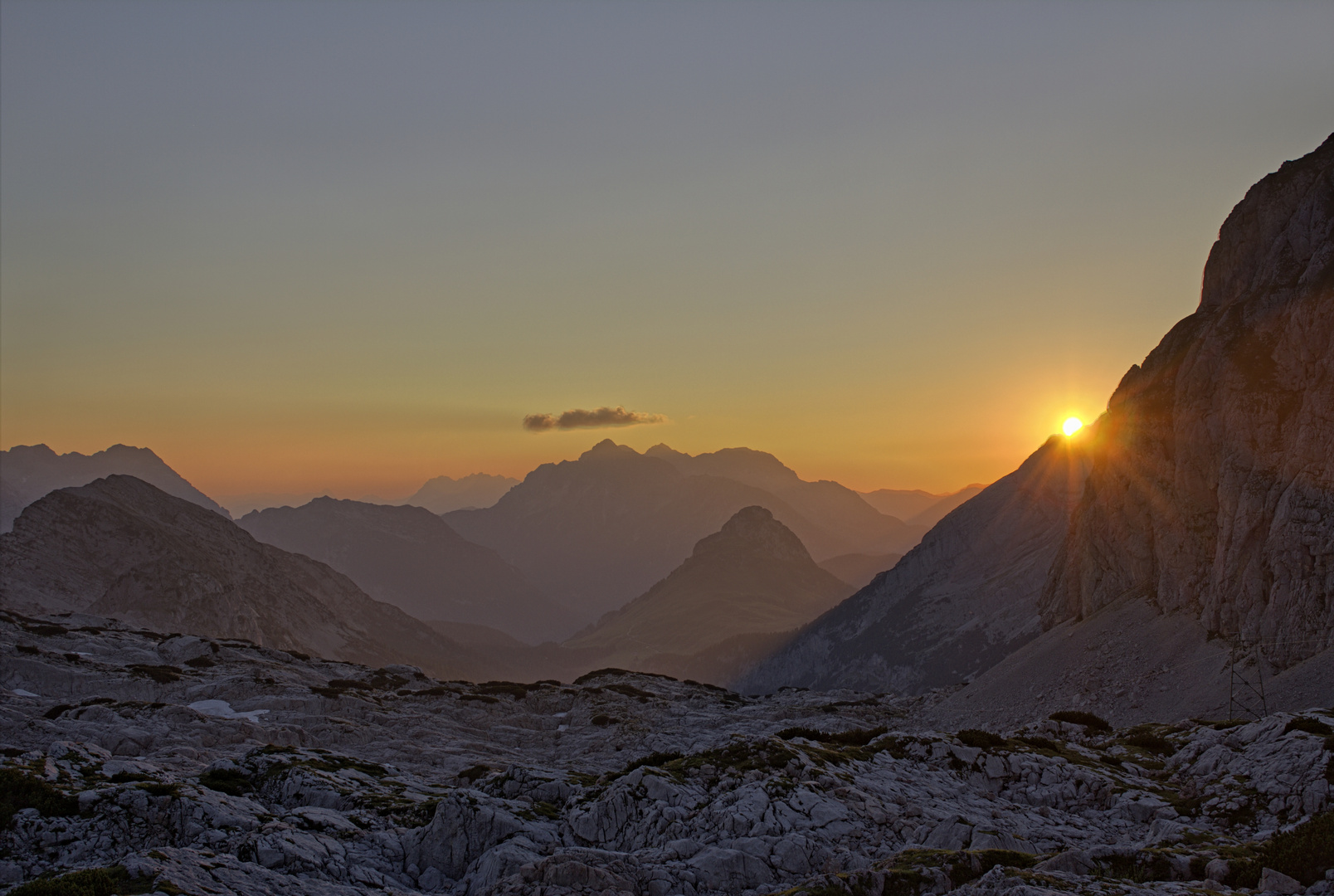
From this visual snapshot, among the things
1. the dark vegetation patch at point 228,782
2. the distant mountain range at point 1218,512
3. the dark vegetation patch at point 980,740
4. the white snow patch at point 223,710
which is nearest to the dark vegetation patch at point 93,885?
the dark vegetation patch at point 228,782

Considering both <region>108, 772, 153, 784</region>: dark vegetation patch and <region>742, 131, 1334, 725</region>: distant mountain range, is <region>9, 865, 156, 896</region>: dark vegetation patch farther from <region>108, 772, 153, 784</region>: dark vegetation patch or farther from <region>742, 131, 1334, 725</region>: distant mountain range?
<region>742, 131, 1334, 725</region>: distant mountain range

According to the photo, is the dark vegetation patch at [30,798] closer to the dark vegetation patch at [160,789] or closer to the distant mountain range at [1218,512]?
the dark vegetation patch at [160,789]

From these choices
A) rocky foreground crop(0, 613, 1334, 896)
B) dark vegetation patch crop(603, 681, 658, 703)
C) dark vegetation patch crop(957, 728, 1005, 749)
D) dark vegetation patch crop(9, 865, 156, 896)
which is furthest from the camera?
dark vegetation patch crop(603, 681, 658, 703)

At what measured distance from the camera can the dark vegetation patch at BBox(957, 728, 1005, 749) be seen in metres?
33.9

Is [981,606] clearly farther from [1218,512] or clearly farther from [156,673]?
[156,673]

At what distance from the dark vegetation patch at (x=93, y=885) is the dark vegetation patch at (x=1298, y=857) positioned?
86.7 ft

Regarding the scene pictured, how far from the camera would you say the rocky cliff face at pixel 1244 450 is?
6272 cm

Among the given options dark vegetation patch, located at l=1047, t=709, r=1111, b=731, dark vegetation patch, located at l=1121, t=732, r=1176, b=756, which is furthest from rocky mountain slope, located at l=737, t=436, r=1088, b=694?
dark vegetation patch, located at l=1121, t=732, r=1176, b=756

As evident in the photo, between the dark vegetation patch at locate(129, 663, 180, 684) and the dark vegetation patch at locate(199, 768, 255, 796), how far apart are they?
157 ft

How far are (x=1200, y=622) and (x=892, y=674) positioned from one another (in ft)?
362

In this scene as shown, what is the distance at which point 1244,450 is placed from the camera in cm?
6950

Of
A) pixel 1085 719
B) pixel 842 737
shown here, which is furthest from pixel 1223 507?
pixel 842 737

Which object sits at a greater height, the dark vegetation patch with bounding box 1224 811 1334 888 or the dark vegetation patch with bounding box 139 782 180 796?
the dark vegetation patch with bounding box 139 782 180 796

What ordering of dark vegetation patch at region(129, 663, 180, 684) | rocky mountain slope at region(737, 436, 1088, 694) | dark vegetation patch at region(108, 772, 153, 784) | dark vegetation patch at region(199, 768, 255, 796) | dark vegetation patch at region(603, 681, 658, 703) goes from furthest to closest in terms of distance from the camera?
rocky mountain slope at region(737, 436, 1088, 694) → dark vegetation patch at region(603, 681, 658, 703) → dark vegetation patch at region(129, 663, 180, 684) → dark vegetation patch at region(199, 768, 255, 796) → dark vegetation patch at region(108, 772, 153, 784)
